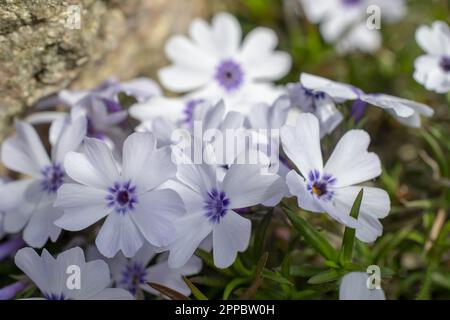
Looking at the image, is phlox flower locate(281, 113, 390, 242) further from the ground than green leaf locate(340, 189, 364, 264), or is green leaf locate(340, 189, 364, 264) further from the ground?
phlox flower locate(281, 113, 390, 242)

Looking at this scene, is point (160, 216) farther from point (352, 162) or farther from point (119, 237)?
point (352, 162)

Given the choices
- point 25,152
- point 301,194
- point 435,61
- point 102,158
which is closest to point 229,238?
point 301,194

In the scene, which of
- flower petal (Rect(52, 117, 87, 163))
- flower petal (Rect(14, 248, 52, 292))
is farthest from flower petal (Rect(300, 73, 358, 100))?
flower petal (Rect(14, 248, 52, 292))

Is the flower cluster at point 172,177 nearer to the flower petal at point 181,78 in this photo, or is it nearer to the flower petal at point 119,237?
the flower petal at point 119,237

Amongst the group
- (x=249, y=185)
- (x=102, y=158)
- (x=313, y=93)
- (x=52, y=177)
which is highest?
(x=313, y=93)

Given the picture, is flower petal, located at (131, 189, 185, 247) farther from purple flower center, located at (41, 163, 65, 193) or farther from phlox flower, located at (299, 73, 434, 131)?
phlox flower, located at (299, 73, 434, 131)

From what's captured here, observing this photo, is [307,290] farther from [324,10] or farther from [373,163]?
[324,10]
